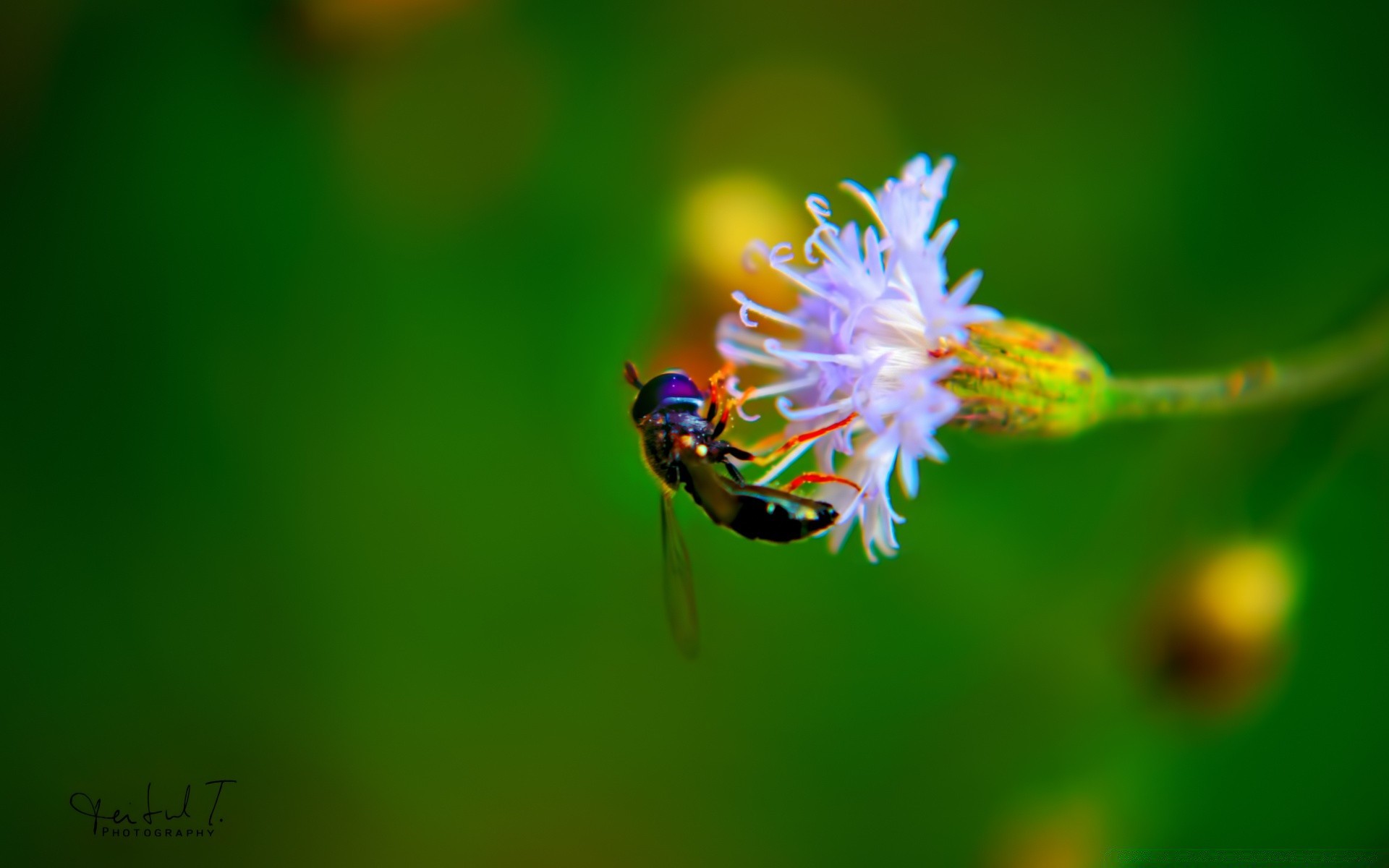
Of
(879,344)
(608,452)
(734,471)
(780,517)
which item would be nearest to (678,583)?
(734,471)

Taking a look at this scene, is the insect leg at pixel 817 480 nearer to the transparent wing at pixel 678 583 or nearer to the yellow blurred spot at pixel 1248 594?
the transparent wing at pixel 678 583

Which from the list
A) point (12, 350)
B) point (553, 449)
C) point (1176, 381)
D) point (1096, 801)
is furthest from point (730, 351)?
point (12, 350)

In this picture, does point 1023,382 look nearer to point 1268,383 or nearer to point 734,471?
point 734,471

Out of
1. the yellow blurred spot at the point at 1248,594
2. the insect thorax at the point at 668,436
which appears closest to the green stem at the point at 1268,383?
the yellow blurred spot at the point at 1248,594
